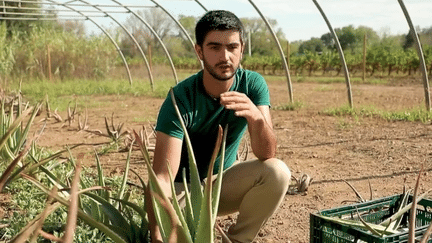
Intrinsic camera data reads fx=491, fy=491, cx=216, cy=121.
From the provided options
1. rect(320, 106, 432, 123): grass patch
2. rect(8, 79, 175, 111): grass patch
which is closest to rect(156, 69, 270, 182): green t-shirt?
rect(320, 106, 432, 123): grass patch

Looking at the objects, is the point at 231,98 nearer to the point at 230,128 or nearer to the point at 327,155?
the point at 230,128

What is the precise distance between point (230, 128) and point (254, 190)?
0.29 metres

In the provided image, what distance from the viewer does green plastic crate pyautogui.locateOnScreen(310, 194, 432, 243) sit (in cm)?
154

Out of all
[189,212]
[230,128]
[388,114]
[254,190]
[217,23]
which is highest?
[217,23]

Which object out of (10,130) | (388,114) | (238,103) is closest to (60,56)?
(388,114)

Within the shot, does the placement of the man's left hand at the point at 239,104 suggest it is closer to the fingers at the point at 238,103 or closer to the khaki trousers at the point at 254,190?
the fingers at the point at 238,103

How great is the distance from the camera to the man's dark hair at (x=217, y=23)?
1878 mm

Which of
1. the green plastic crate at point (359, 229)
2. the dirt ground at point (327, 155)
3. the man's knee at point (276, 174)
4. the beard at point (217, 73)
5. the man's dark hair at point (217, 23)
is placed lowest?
the dirt ground at point (327, 155)

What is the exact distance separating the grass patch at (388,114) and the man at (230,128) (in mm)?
4455

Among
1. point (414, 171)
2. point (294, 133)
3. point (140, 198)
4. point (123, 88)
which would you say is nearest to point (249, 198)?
point (140, 198)

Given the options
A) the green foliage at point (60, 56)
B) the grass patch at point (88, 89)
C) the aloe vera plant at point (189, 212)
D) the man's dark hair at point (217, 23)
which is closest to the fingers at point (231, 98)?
the aloe vera plant at point (189, 212)

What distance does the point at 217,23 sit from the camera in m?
1.88

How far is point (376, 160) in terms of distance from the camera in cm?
414

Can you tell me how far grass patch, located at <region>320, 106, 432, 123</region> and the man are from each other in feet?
14.6
